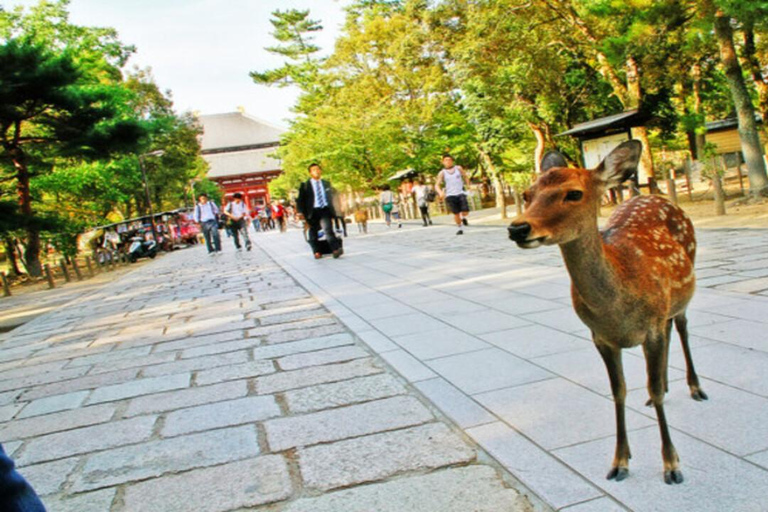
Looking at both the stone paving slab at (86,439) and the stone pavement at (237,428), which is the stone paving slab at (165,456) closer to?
the stone pavement at (237,428)

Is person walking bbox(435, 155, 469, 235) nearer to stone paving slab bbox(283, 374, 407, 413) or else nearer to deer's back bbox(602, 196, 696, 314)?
stone paving slab bbox(283, 374, 407, 413)

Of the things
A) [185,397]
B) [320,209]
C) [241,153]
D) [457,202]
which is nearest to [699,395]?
[185,397]

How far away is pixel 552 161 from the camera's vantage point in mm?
2475

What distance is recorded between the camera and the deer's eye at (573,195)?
209 cm

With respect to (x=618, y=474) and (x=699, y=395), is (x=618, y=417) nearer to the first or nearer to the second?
(x=618, y=474)

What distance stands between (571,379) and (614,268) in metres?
1.42

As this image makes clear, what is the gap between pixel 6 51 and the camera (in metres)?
11.0

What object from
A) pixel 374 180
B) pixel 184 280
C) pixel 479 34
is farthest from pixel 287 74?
pixel 184 280

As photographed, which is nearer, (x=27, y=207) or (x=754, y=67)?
(x=754, y=67)

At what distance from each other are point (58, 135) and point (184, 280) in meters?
4.33

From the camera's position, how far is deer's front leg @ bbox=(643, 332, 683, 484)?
2.24 m

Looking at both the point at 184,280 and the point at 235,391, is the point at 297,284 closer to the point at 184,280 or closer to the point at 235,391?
the point at 184,280

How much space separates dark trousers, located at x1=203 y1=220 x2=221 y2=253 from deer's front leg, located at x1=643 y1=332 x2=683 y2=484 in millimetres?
17180

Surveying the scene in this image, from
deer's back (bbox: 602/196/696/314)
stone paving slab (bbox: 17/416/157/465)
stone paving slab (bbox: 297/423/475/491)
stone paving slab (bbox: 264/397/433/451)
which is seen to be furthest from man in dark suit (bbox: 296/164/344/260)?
deer's back (bbox: 602/196/696/314)
